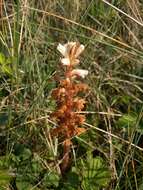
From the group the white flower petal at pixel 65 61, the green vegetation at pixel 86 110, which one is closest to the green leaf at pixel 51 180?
the green vegetation at pixel 86 110

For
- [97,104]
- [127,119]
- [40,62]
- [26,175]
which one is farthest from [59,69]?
[26,175]

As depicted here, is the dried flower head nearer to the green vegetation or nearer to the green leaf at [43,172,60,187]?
the green vegetation

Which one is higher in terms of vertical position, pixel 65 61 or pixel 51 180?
pixel 65 61

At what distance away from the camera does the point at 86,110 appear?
1625 millimetres

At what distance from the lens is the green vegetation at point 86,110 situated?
1.37 m

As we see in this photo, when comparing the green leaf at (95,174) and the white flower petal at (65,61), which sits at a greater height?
the white flower petal at (65,61)

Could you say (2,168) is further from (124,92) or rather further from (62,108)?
(124,92)

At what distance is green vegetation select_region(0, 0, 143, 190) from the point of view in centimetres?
137

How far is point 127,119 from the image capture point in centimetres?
149

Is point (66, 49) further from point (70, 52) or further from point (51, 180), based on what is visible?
point (51, 180)

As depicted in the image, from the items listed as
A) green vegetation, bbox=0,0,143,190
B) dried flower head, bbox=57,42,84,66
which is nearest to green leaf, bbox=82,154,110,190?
green vegetation, bbox=0,0,143,190

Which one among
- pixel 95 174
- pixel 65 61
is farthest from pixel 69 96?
pixel 95 174

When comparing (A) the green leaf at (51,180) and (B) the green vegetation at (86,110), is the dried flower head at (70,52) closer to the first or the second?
(B) the green vegetation at (86,110)

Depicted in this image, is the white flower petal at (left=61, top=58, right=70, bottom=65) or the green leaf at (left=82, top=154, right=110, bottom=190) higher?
the white flower petal at (left=61, top=58, right=70, bottom=65)
